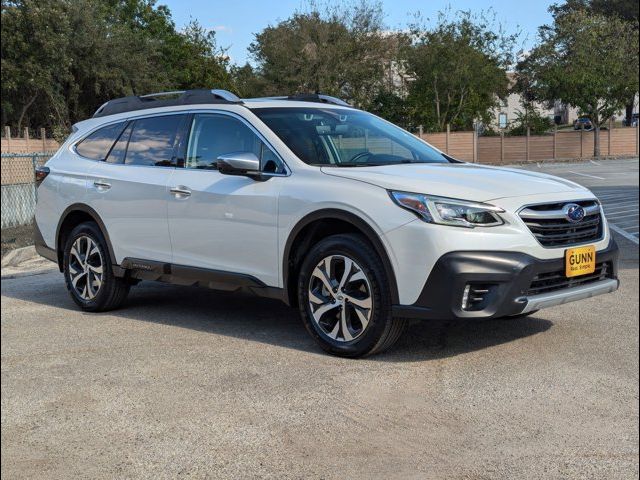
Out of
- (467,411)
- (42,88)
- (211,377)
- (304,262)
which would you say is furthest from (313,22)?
(42,88)

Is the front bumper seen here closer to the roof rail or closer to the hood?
the hood

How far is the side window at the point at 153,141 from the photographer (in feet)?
21.7

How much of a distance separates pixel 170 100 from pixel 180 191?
939mm

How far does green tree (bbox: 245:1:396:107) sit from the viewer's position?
8.24 meters

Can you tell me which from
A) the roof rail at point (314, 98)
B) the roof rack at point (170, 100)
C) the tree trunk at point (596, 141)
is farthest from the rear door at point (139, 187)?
the tree trunk at point (596, 141)

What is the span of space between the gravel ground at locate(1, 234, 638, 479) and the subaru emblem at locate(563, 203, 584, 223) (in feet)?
2.77

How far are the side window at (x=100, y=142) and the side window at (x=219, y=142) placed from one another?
3.66 ft

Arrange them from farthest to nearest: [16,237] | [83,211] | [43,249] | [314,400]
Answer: [16,237] → [43,249] → [83,211] → [314,400]

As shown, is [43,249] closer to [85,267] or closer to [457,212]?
[85,267]

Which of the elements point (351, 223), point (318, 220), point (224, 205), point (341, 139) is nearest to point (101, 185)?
point (224, 205)

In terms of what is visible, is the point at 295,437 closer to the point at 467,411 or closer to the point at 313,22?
the point at 467,411

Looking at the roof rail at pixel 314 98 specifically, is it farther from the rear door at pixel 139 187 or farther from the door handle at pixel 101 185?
the door handle at pixel 101 185

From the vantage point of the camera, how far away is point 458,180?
520 centimetres

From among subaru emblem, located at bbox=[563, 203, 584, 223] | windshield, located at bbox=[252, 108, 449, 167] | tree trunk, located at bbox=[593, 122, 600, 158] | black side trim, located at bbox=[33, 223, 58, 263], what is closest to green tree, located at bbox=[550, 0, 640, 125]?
windshield, located at bbox=[252, 108, 449, 167]
